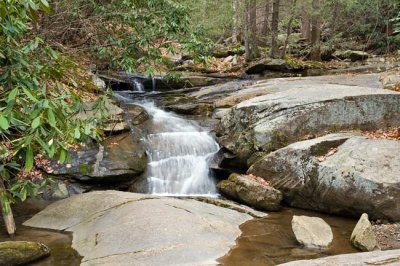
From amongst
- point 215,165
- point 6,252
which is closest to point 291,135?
point 215,165

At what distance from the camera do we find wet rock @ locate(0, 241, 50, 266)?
194 inches

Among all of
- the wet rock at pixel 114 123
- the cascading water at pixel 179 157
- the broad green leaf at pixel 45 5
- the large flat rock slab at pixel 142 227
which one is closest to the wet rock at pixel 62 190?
the large flat rock slab at pixel 142 227

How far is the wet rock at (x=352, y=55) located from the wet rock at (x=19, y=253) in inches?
766

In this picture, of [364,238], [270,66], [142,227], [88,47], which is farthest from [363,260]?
[270,66]

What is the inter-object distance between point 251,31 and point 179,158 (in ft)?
38.5

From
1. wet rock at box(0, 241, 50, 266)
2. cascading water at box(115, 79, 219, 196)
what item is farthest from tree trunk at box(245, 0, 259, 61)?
wet rock at box(0, 241, 50, 266)

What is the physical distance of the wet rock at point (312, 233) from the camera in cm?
560

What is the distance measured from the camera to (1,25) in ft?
12.2

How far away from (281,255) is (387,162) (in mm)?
2829

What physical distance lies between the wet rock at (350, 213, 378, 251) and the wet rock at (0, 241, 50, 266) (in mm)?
4325

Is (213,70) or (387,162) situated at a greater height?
(213,70)

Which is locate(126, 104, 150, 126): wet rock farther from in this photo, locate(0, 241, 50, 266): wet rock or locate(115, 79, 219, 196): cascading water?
locate(0, 241, 50, 266): wet rock

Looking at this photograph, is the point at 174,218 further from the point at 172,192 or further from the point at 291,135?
the point at 291,135

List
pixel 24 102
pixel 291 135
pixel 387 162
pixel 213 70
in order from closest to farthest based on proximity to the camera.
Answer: pixel 24 102 → pixel 387 162 → pixel 291 135 → pixel 213 70
